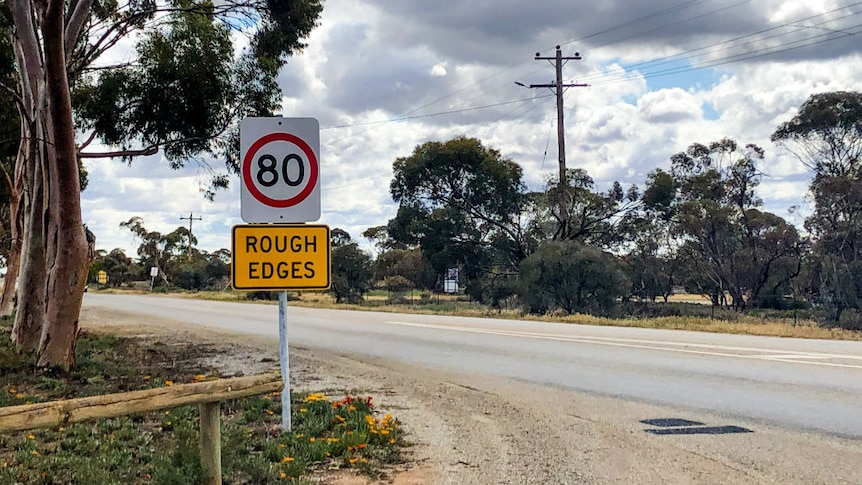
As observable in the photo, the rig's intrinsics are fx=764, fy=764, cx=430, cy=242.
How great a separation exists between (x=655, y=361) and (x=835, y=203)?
27.3 meters

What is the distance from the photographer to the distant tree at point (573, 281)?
3303 cm

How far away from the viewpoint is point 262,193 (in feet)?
20.2

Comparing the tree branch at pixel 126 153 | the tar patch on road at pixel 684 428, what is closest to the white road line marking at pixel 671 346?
the tar patch on road at pixel 684 428

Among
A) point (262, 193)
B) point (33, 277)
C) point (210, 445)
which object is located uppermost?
point (262, 193)

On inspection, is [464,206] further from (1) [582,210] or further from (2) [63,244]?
(2) [63,244]

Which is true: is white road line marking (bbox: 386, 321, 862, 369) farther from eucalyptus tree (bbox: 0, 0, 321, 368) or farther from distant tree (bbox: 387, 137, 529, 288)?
distant tree (bbox: 387, 137, 529, 288)

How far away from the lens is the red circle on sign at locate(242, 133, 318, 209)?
6141 millimetres

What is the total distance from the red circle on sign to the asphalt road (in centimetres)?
491

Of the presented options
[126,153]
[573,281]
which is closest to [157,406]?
[126,153]

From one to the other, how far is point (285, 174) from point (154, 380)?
17.8 feet

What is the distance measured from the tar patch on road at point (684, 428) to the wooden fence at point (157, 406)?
387 cm

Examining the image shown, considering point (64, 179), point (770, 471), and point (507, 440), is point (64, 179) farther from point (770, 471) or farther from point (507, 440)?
point (770, 471)

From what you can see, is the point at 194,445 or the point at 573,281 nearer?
the point at 194,445

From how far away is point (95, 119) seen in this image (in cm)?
1516
